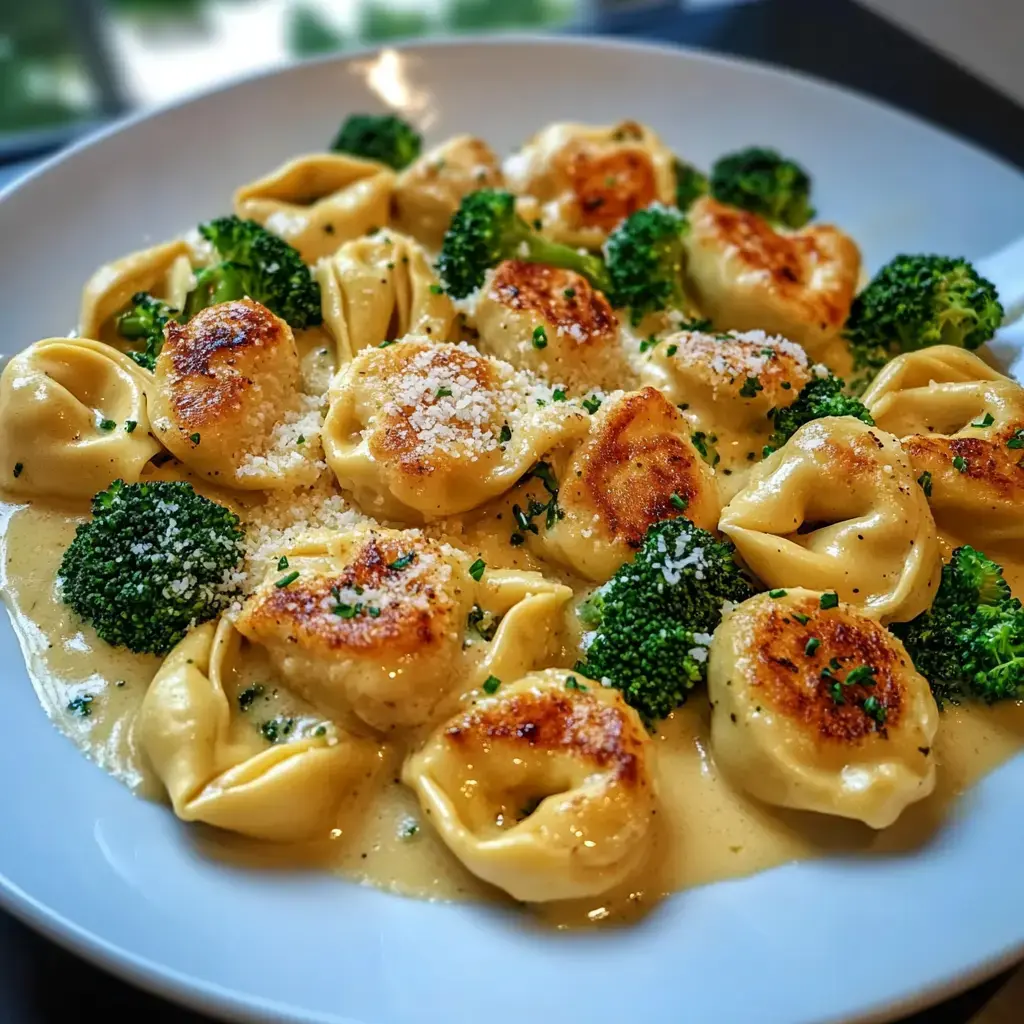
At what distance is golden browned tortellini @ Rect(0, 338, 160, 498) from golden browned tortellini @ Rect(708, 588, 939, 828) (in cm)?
214

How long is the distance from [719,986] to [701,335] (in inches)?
94.5

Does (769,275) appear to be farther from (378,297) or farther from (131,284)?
(131,284)

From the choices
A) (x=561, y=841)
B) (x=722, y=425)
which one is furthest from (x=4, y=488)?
(x=722, y=425)

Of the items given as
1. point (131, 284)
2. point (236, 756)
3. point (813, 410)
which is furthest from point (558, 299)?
point (236, 756)

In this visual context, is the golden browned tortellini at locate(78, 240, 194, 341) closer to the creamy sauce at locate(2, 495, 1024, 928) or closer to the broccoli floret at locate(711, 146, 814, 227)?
the creamy sauce at locate(2, 495, 1024, 928)

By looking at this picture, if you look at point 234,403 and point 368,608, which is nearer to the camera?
point 368,608

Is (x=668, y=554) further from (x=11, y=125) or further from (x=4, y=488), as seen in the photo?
(x=11, y=125)

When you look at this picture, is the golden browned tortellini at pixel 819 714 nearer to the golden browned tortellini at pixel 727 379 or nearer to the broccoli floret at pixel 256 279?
the golden browned tortellini at pixel 727 379

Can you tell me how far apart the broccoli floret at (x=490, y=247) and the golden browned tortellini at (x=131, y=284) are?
1.08m

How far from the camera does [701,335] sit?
159 inches

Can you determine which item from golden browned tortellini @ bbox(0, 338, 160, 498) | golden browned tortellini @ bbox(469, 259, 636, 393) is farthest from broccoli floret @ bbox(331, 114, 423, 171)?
golden browned tortellini @ bbox(0, 338, 160, 498)

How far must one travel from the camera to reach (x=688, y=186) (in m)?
5.16

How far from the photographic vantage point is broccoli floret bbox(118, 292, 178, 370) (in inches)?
156

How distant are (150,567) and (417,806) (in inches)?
44.6
